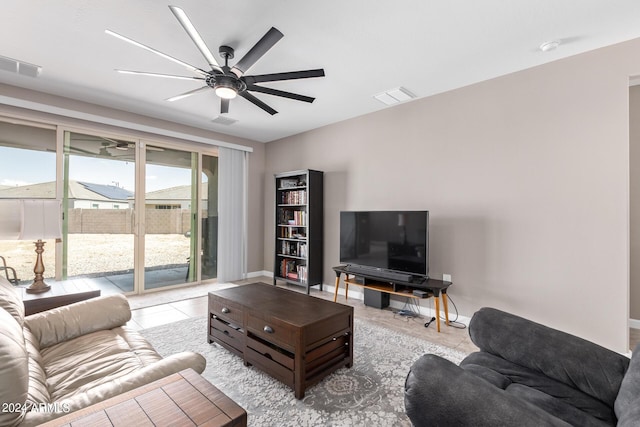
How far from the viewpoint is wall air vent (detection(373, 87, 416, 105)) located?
3.41 meters

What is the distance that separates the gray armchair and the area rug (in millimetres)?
650

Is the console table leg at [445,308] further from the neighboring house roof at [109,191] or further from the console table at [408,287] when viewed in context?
the neighboring house roof at [109,191]

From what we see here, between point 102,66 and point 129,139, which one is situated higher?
point 102,66

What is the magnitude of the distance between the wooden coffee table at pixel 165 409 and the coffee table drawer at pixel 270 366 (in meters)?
1.02

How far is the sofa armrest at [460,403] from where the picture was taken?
0.96m

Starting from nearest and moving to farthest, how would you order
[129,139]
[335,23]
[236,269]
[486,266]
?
[335,23] → [486,266] → [129,139] → [236,269]

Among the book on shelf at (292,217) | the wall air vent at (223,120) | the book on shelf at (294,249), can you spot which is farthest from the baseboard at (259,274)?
the wall air vent at (223,120)

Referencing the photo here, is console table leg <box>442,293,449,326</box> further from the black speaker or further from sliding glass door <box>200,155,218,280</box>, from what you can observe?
sliding glass door <box>200,155,218,280</box>

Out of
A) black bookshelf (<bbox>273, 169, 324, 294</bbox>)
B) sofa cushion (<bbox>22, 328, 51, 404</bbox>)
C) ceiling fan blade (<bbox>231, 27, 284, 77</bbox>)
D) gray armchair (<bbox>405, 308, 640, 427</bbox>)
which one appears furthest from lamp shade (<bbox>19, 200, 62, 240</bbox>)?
gray armchair (<bbox>405, 308, 640, 427</bbox>)

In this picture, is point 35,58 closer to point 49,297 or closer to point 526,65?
point 49,297

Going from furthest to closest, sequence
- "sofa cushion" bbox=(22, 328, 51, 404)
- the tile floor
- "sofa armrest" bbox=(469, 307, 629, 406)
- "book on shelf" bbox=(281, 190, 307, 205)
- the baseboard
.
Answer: the baseboard
"book on shelf" bbox=(281, 190, 307, 205)
the tile floor
"sofa armrest" bbox=(469, 307, 629, 406)
"sofa cushion" bbox=(22, 328, 51, 404)

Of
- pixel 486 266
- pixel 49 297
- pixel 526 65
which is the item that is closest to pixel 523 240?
pixel 486 266

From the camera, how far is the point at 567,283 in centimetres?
266

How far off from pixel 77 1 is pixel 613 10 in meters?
3.81
